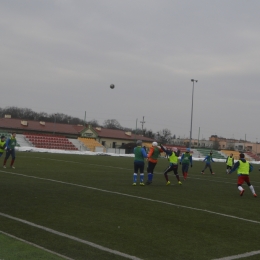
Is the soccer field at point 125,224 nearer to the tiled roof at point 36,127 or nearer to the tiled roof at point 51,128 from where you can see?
the tiled roof at point 36,127

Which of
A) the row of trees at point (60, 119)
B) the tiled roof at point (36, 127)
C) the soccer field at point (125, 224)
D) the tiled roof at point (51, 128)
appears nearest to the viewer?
the soccer field at point (125, 224)

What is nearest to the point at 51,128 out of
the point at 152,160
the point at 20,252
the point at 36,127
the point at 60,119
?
the point at 36,127

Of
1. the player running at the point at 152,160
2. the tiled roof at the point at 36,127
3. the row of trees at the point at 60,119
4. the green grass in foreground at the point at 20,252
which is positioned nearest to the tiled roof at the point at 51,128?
the tiled roof at the point at 36,127

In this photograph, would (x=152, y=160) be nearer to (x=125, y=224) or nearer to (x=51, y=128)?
(x=125, y=224)

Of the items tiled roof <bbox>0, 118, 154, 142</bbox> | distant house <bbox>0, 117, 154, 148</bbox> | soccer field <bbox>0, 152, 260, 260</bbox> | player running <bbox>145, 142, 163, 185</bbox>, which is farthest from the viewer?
distant house <bbox>0, 117, 154, 148</bbox>

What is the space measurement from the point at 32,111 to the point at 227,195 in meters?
112

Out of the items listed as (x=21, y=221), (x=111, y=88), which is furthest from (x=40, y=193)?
(x=111, y=88)

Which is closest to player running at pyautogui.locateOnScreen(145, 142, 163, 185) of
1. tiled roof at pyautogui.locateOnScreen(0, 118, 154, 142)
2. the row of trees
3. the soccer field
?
the soccer field

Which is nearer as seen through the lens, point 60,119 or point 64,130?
point 64,130

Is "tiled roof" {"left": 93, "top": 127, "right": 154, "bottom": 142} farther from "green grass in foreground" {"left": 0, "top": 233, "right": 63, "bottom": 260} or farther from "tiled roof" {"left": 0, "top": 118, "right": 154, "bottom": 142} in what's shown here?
"green grass in foreground" {"left": 0, "top": 233, "right": 63, "bottom": 260}

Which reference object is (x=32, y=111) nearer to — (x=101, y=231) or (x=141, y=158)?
(x=141, y=158)

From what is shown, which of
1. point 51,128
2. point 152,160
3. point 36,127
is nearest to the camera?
point 152,160

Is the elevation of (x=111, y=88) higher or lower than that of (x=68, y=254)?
higher

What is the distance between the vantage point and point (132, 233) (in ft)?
26.9
